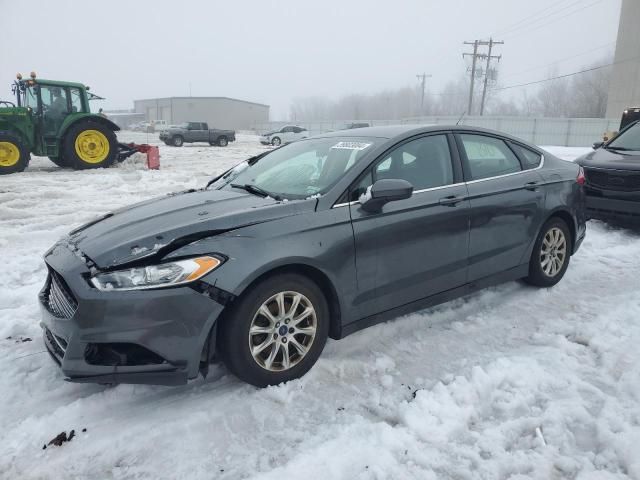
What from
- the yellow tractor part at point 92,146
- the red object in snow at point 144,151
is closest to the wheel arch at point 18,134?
the yellow tractor part at point 92,146

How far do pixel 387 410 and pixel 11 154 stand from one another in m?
14.0

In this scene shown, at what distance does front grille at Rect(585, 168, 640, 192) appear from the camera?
6223 millimetres

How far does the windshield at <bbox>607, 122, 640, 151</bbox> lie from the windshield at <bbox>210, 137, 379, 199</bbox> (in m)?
5.63

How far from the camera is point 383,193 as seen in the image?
123 inches

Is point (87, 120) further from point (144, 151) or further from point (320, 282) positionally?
point (320, 282)

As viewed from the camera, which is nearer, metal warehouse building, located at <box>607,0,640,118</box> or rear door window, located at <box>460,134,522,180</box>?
rear door window, located at <box>460,134,522,180</box>

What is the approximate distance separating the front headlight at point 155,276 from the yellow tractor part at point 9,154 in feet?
42.3

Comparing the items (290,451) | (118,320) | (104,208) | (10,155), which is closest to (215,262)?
(118,320)

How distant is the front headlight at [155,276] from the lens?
100 inches

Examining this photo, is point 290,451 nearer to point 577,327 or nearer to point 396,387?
point 396,387

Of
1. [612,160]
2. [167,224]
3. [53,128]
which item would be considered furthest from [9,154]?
[612,160]

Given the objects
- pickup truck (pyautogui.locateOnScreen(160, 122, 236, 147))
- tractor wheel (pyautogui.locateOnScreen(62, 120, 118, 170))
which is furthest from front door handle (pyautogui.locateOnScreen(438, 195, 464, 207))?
pickup truck (pyautogui.locateOnScreen(160, 122, 236, 147))

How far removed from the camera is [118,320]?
8.11ft

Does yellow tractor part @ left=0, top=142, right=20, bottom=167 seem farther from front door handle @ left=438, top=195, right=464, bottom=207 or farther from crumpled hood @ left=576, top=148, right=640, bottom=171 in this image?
crumpled hood @ left=576, top=148, right=640, bottom=171
